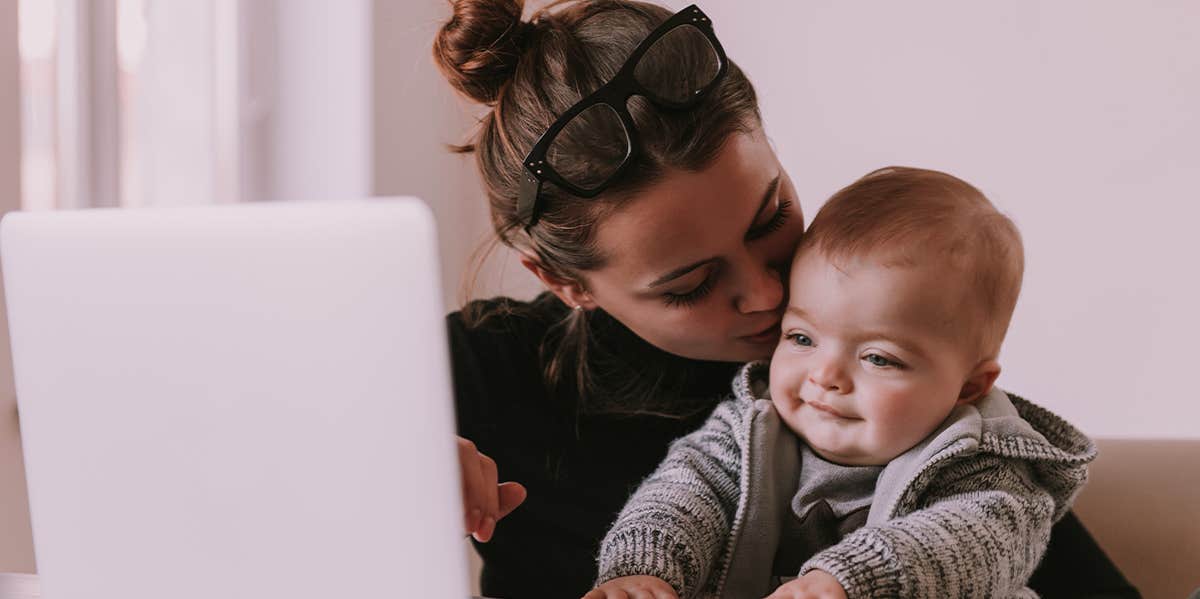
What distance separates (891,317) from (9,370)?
112cm

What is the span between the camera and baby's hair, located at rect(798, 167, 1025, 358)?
1034 millimetres

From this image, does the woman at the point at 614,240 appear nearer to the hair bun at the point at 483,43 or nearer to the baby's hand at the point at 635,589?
the hair bun at the point at 483,43

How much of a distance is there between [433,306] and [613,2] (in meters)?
0.83

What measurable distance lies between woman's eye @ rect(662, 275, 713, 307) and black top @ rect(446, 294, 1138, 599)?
0.20m

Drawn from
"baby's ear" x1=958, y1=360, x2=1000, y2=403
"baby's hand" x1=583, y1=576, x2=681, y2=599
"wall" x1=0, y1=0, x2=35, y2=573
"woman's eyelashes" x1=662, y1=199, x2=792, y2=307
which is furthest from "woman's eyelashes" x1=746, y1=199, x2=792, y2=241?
"wall" x1=0, y1=0, x2=35, y2=573

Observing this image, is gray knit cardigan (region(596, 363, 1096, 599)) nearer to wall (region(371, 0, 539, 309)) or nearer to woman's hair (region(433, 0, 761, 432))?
woman's hair (region(433, 0, 761, 432))

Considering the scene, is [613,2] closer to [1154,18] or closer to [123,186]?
[123,186]

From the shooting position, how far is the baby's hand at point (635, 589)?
850mm

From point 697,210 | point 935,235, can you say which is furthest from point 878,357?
point 697,210

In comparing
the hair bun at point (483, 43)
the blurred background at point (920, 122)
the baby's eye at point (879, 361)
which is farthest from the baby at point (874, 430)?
the blurred background at point (920, 122)

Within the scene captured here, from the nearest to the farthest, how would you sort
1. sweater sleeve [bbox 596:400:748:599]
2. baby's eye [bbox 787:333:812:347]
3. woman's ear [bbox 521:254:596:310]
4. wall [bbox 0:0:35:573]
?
sweater sleeve [bbox 596:400:748:599]
baby's eye [bbox 787:333:812:347]
woman's ear [bbox 521:254:596:310]
wall [bbox 0:0:35:573]

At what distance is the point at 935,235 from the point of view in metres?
1.04

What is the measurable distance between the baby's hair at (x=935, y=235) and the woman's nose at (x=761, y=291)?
1.9 inches

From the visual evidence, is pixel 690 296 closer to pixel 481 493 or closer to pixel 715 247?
pixel 715 247
